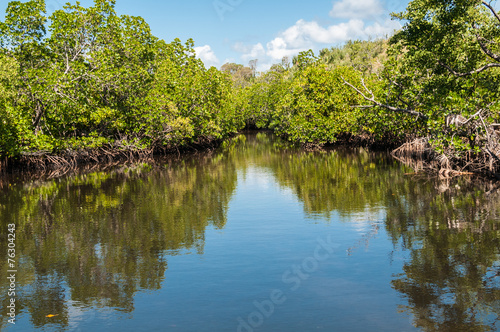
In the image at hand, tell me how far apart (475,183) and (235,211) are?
Result: 8467mm

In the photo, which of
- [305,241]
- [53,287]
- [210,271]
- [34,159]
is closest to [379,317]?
[210,271]

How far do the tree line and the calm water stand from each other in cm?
298

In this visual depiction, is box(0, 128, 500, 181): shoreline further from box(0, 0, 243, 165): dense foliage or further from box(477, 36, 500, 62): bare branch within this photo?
box(477, 36, 500, 62): bare branch

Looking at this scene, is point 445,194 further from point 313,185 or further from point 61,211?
point 61,211

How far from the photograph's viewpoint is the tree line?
53.6 ft

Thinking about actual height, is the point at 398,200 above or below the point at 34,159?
below

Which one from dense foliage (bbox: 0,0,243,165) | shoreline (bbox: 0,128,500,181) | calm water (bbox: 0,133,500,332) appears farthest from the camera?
dense foliage (bbox: 0,0,243,165)

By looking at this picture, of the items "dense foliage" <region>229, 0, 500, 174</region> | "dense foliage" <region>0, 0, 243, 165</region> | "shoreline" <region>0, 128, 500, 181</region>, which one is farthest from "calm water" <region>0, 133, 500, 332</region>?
"dense foliage" <region>0, 0, 243, 165</region>

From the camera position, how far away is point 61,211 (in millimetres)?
14086

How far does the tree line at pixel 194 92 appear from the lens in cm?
1633

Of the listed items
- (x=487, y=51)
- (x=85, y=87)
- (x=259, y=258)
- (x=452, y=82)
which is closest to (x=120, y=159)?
(x=85, y=87)

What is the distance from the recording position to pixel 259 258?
9.11 metres

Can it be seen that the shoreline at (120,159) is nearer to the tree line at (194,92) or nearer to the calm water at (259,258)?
the tree line at (194,92)

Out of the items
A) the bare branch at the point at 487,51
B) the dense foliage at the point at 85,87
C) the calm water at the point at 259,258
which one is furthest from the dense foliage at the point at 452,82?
the dense foliage at the point at 85,87
